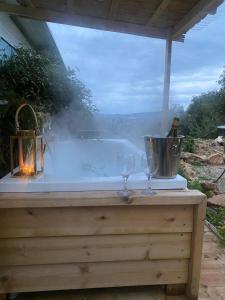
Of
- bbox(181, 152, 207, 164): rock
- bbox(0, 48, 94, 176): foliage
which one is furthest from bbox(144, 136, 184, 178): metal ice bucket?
bbox(181, 152, 207, 164): rock

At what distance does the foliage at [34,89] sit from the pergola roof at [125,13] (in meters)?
0.50

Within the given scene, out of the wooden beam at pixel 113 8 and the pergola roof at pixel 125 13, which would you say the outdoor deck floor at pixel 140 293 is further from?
the wooden beam at pixel 113 8

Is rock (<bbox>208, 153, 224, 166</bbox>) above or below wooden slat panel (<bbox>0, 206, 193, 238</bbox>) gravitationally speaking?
below

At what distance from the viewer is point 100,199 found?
4.74 feet

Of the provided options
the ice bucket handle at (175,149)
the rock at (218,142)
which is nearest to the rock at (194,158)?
the rock at (218,142)

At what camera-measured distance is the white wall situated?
10.8 ft

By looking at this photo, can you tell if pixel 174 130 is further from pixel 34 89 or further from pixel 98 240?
pixel 34 89

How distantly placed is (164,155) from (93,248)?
24.7 inches

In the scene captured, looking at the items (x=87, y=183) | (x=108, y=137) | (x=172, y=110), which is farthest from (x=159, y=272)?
(x=108, y=137)

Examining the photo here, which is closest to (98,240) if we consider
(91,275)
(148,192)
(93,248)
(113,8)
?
(93,248)

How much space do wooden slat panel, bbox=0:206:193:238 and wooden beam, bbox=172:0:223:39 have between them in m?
1.54

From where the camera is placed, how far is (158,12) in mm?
2562

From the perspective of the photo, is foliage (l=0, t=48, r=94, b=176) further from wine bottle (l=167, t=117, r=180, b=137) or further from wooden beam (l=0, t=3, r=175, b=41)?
wine bottle (l=167, t=117, r=180, b=137)

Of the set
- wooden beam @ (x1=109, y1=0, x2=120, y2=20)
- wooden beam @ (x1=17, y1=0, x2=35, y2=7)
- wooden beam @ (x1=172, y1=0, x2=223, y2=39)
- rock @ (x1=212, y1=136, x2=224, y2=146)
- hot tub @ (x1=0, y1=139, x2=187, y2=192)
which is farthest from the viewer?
rock @ (x1=212, y1=136, x2=224, y2=146)
